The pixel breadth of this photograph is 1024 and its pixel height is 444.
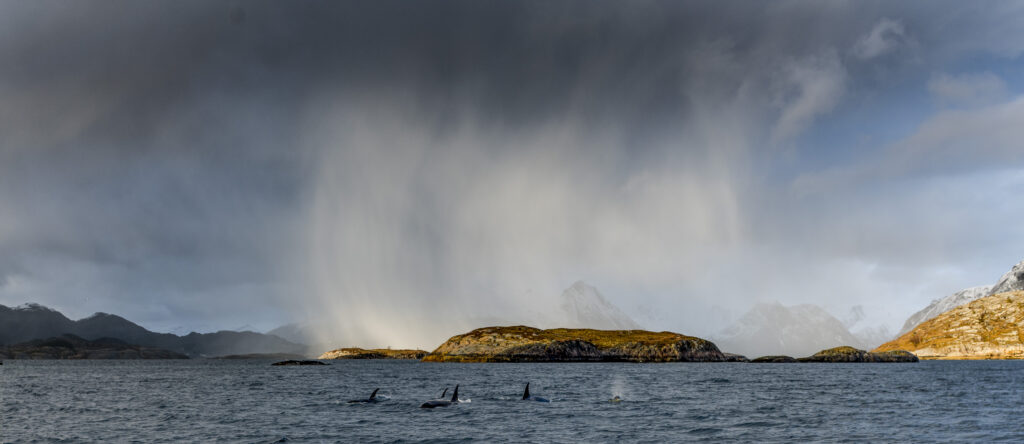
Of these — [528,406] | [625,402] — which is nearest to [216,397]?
[528,406]

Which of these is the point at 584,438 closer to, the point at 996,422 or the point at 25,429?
the point at 996,422

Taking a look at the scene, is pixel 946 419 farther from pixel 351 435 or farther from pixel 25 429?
pixel 25 429

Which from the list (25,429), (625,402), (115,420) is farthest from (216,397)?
(625,402)

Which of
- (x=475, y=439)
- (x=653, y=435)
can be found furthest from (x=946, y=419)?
(x=475, y=439)

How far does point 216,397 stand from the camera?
301ft

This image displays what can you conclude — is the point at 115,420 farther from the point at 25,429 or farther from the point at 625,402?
the point at 625,402

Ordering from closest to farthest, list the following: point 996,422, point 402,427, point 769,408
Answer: point 402,427 → point 996,422 → point 769,408

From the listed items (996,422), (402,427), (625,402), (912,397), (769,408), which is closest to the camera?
(402,427)

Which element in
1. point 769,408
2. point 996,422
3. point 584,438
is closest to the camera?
point 584,438

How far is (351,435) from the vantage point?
162 ft

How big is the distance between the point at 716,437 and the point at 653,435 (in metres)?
4.90

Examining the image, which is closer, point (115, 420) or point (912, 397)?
point (115, 420)

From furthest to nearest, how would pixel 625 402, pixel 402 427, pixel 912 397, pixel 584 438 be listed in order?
pixel 912 397 → pixel 625 402 → pixel 402 427 → pixel 584 438

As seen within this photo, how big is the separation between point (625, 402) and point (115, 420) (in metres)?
57.7
